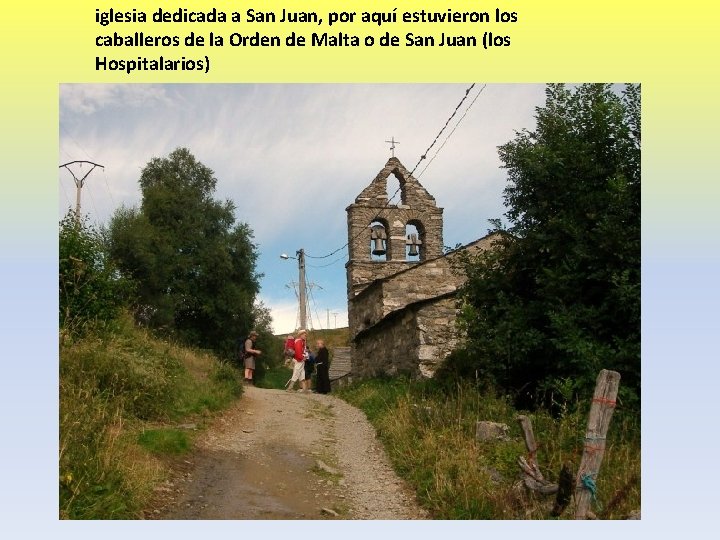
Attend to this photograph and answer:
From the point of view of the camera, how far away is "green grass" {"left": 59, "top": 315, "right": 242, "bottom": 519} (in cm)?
667

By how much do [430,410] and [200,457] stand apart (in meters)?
3.31

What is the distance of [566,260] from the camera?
10648 mm

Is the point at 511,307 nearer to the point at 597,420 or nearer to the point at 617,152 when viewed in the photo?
the point at 617,152

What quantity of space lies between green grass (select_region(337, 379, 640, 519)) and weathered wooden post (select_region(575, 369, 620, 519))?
0.27 meters

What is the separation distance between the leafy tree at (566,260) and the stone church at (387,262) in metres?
5.81

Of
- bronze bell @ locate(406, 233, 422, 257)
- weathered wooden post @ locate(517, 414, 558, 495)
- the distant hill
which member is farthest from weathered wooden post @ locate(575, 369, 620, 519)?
the distant hill

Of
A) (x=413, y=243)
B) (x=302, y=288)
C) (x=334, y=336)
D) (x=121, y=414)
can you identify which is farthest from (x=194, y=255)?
(x=334, y=336)

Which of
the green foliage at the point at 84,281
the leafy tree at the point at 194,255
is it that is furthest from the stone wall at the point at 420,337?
the leafy tree at the point at 194,255

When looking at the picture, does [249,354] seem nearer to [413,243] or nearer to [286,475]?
[413,243]

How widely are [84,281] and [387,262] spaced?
1065 centimetres

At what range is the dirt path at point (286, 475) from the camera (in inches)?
291

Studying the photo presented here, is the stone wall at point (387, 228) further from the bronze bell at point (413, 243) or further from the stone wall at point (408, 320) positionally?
the stone wall at point (408, 320)

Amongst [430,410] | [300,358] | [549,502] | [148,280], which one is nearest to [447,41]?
[549,502]

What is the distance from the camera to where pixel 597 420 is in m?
6.64
